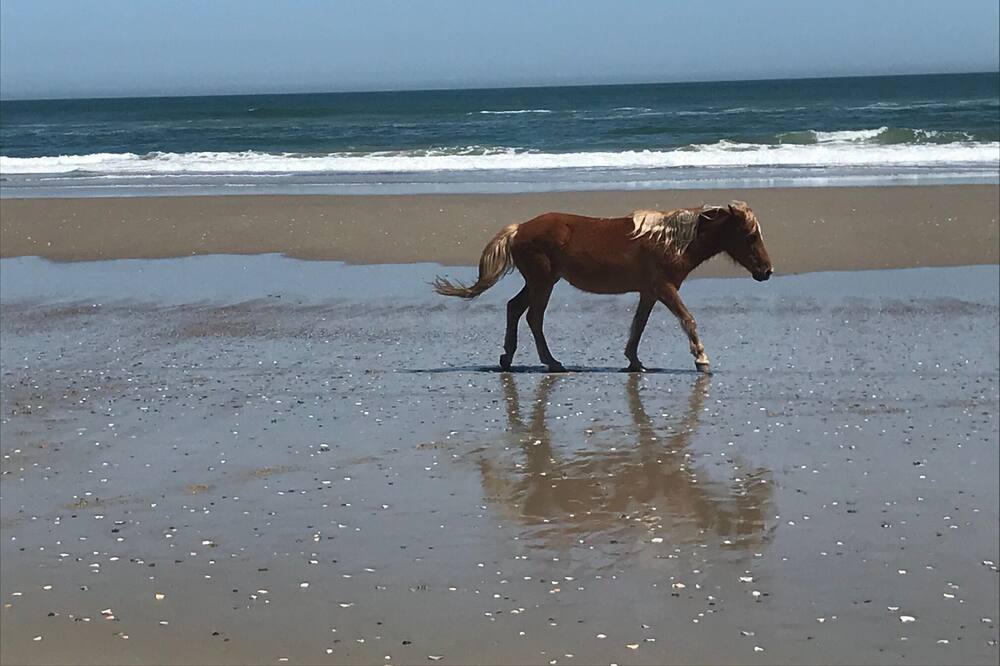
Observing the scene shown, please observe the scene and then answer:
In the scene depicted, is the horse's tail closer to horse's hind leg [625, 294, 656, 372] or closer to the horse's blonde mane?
the horse's blonde mane

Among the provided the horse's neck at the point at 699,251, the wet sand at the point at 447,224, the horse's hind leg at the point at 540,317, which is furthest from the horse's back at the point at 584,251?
the wet sand at the point at 447,224

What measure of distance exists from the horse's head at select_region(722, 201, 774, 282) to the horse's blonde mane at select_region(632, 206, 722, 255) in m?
0.24

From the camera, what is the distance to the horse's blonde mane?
9492mm

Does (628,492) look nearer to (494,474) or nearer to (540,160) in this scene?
(494,474)

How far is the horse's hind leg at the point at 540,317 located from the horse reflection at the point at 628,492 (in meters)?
1.76

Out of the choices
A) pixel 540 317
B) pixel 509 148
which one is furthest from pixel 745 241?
pixel 509 148

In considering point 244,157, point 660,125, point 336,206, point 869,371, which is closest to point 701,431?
point 869,371

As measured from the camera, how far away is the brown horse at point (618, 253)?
31.1 ft

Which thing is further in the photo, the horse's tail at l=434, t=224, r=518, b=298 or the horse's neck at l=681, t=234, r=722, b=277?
the horse's tail at l=434, t=224, r=518, b=298

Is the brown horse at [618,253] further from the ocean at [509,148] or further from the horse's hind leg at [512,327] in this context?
the ocean at [509,148]

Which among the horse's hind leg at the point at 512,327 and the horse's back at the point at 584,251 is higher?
the horse's back at the point at 584,251

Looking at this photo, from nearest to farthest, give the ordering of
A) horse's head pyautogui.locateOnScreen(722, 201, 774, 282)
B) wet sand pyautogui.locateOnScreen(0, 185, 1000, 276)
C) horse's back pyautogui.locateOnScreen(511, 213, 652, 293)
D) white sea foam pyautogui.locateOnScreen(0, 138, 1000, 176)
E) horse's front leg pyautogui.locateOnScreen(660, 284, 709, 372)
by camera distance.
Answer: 1. horse's front leg pyautogui.locateOnScreen(660, 284, 709, 372)
2. horse's back pyautogui.locateOnScreen(511, 213, 652, 293)
3. horse's head pyautogui.locateOnScreen(722, 201, 774, 282)
4. wet sand pyautogui.locateOnScreen(0, 185, 1000, 276)
5. white sea foam pyautogui.locateOnScreen(0, 138, 1000, 176)

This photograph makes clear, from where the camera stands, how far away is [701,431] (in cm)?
745

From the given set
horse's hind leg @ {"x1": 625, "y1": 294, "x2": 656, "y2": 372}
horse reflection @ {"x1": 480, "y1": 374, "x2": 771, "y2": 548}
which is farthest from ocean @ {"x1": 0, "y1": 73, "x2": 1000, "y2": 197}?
horse reflection @ {"x1": 480, "y1": 374, "x2": 771, "y2": 548}
